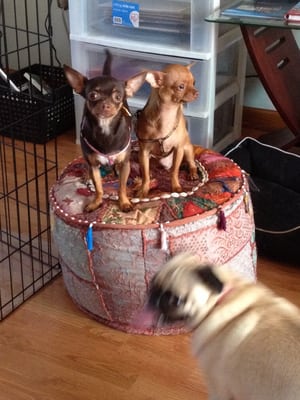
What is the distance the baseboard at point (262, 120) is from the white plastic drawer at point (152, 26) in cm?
70

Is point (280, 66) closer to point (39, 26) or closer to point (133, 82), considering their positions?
point (133, 82)

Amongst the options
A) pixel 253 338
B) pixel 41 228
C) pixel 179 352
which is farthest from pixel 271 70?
pixel 253 338

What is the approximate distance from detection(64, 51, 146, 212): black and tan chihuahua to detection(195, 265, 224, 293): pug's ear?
483 millimetres

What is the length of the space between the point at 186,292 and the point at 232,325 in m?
0.10

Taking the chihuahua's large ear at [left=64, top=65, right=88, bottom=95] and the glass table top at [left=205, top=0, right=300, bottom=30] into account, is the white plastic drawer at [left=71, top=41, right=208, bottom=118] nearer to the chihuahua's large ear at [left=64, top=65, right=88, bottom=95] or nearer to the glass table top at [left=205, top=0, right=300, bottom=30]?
the glass table top at [left=205, top=0, right=300, bottom=30]

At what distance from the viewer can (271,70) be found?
7.33 feet

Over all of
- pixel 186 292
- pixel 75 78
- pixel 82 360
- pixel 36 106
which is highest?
pixel 75 78

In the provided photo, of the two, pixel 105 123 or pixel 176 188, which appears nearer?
pixel 105 123

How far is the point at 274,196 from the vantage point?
6.45 ft

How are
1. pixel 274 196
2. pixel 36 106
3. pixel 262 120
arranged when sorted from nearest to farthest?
pixel 274 196
pixel 36 106
pixel 262 120

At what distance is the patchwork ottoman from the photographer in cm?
151

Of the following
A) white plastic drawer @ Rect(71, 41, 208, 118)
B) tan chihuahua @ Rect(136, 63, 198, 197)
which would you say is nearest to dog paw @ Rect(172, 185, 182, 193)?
tan chihuahua @ Rect(136, 63, 198, 197)

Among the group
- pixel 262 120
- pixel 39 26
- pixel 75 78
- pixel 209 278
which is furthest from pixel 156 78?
pixel 39 26

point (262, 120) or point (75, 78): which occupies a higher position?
point (75, 78)
